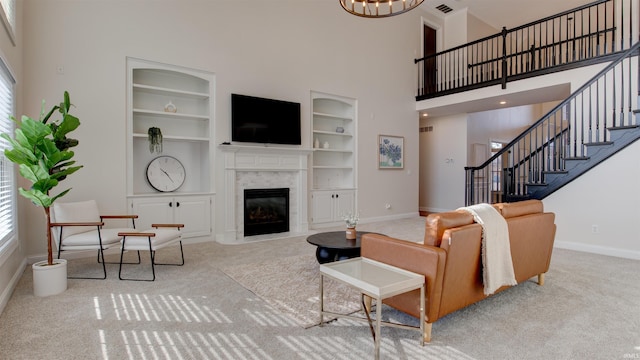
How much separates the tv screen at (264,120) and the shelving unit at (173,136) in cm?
42

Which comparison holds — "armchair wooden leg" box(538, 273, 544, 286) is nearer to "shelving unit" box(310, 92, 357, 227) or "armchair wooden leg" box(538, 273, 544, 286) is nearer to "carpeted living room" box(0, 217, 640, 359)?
"carpeted living room" box(0, 217, 640, 359)

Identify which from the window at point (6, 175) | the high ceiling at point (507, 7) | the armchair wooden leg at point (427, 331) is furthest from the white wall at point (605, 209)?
the window at point (6, 175)

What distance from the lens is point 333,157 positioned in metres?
7.68

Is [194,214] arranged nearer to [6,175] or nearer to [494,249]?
[6,175]

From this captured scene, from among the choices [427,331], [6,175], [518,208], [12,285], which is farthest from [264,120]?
[427,331]

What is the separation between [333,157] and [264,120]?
2206mm

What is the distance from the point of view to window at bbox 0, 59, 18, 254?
10.6 ft

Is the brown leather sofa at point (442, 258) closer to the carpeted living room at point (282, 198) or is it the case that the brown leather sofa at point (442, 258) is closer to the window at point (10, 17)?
the carpeted living room at point (282, 198)

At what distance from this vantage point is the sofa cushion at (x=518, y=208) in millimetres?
3046

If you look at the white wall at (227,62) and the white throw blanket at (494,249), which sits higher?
the white wall at (227,62)

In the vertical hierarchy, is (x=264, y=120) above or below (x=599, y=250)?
above

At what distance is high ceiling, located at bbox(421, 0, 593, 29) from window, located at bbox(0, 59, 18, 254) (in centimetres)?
859

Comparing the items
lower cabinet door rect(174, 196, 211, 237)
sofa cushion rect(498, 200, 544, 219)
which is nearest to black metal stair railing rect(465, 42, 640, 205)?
sofa cushion rect(498, 200, 544, 219)

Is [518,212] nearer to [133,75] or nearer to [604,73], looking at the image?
[604,73]
